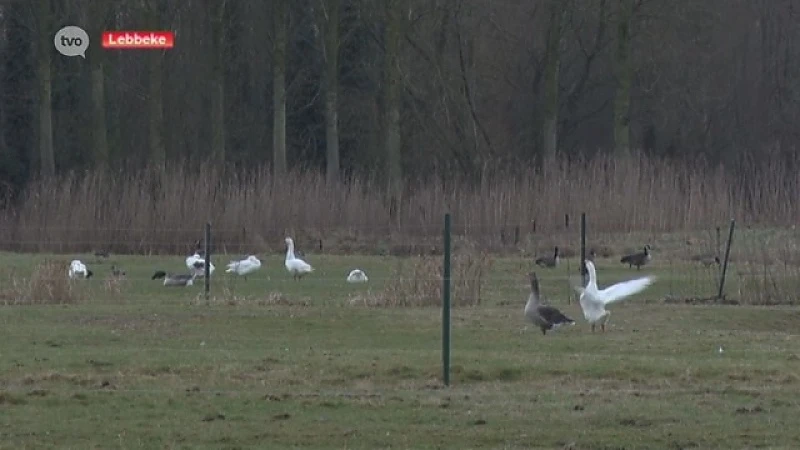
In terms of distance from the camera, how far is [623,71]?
47.2 m

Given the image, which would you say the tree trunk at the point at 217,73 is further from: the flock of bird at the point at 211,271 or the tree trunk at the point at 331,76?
the flock of bird at the point at 211,271

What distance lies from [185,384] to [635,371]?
14.6 feet

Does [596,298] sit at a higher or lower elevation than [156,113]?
lower

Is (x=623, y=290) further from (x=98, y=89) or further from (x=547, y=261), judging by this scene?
(x=98, y=89)

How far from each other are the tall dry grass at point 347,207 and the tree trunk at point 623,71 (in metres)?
5.29

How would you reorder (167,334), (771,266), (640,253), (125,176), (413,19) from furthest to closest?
(413,19) < (125,176) < (640,253) < (771,266) < (167,334)

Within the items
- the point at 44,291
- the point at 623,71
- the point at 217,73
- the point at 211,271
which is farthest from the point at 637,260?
the point at 217,73

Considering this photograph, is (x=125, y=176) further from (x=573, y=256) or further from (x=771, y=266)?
(x=771, y=266)

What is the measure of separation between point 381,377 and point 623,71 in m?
32.6

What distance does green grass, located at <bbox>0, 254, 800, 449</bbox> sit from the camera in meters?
12.4

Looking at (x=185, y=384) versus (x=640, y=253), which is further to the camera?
(x=640, y=253)

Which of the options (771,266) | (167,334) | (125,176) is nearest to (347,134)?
(125,176)

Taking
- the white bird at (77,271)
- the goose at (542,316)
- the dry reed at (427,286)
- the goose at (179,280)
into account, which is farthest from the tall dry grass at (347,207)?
the goose at (542,316)

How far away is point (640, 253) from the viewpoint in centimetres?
3444
